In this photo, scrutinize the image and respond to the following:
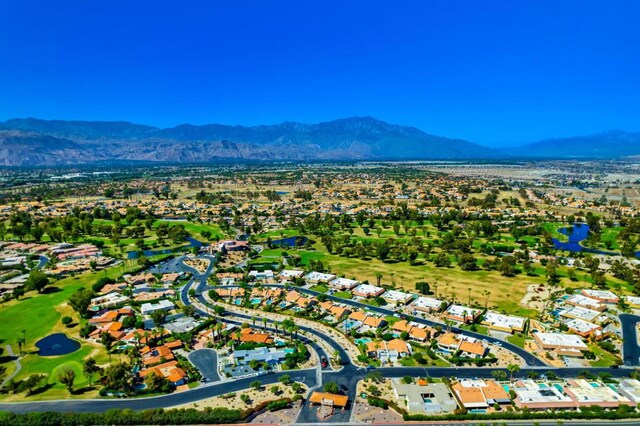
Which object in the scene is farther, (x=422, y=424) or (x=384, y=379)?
(x=384, y=379)

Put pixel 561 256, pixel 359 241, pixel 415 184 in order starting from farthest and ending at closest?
pixel 415 184, pixel 359 241, pixel 561 256

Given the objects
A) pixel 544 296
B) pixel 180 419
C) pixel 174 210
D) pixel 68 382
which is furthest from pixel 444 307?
pixel 174 210

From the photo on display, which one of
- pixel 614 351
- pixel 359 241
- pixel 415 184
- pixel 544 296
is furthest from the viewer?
pixel 415 184

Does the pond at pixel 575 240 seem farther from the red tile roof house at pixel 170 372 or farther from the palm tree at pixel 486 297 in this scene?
the red tile roof house at pixel 170 372

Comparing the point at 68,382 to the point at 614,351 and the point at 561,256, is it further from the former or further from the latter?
the point at 561,256

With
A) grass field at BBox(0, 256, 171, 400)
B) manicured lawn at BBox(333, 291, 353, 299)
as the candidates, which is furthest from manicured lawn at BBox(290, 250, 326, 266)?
grass field at BBox(0, 256, 171, 400)

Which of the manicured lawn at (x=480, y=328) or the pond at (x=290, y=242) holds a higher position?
the pond at (x=290, y=242)

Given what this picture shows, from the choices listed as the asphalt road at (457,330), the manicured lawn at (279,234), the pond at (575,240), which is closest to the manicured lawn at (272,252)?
the manicured lawn at (279,234)
